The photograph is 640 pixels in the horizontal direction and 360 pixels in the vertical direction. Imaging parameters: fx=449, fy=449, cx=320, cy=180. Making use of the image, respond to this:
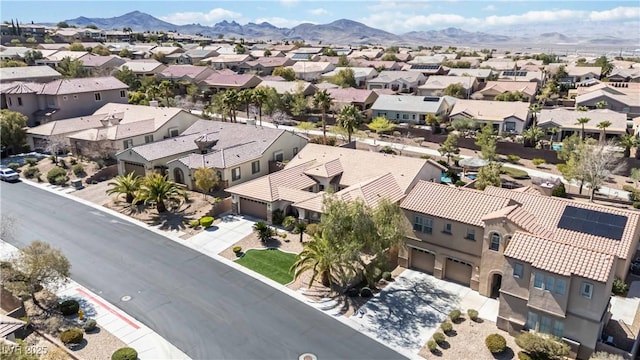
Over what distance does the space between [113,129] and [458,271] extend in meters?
49.8

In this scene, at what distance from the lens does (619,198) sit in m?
48.6

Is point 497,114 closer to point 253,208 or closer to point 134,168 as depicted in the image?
point 253,208

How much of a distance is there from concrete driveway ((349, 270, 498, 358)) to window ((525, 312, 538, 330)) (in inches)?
92.6

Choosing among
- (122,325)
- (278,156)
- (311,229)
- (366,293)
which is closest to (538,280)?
(366,293)

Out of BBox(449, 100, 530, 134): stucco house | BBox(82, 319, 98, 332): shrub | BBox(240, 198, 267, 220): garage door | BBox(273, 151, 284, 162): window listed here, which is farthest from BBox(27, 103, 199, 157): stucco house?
BBox(449, 100, 530, 134): stucco house

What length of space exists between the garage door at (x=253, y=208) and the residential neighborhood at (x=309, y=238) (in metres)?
0.20

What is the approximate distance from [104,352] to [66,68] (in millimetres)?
99608

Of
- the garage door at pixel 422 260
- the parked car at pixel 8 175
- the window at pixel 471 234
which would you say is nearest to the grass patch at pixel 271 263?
the garage door at pixel 422 260

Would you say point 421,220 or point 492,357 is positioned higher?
point 421,220

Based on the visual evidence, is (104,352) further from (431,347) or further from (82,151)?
(82,151)

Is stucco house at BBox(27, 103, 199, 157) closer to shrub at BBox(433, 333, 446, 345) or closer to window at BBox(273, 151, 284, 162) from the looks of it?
window at BBox(273, 151, 284, 162)

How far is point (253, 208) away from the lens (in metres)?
43.8

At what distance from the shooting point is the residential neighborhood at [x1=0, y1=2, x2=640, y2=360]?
25688 millimetres

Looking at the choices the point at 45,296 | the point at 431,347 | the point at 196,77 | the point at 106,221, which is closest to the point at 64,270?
the point at 45,296
